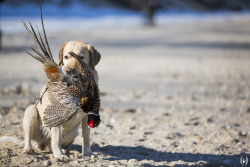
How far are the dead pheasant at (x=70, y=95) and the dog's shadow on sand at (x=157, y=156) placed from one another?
94cm

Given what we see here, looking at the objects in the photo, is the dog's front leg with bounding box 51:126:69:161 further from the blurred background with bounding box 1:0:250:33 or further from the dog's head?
the blurred background with bounding box 1:0:250:33

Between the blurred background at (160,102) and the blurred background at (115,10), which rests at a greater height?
the blurred background at (115,10)

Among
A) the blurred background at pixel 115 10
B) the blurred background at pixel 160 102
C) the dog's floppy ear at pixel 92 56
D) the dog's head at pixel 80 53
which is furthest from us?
the blurred background at pixel 115 10

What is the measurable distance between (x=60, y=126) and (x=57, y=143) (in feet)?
0.65

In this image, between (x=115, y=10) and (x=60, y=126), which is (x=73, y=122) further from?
(x=115, y=10)

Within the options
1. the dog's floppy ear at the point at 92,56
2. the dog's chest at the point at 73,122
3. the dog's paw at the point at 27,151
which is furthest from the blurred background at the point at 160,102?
the dog's floppy ear at the point at 92,56

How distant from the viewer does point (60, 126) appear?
337cm

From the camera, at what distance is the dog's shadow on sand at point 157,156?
3.76 m

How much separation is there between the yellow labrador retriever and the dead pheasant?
27cm

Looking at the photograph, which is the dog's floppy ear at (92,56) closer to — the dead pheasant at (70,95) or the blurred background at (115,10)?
the dead pheasant at (70,95)

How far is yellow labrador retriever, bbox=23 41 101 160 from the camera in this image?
11.1 ft

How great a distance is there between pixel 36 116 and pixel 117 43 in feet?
40.1

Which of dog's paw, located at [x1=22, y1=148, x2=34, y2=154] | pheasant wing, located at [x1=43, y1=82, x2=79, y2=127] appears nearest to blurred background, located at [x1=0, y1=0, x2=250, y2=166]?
dog's paw, located at [x1=22, y1=148, x2=34, y2=154]

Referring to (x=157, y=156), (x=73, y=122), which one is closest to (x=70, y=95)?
(x=73, y=122)
